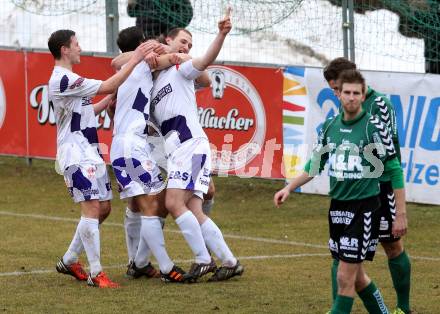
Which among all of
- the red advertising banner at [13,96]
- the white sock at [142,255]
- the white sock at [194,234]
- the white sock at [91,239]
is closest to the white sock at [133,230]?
the white sock at [142,255]

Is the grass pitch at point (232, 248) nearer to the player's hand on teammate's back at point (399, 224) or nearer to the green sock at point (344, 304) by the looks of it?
the player's hand on teammate's back at point (399, 224)

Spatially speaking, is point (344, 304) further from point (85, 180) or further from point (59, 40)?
A: point (59, 40)

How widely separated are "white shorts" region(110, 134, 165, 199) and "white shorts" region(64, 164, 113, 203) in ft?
0.50

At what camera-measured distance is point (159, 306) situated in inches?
344

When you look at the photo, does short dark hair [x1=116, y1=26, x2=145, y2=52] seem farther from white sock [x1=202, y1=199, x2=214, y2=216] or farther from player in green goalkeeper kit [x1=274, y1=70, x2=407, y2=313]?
player in green goalkeeper kit [x1=274, y1=70, x2=407, y2=313]

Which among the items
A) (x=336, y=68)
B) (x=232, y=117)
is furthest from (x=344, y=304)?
(x=232, y=117)

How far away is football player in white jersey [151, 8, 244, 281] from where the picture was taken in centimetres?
→ 965

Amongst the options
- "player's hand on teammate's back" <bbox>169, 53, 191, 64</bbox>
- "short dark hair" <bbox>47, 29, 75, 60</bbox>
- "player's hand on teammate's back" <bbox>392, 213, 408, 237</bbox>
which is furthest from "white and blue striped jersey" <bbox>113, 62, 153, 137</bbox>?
"player's hand on teammate's back" <bbox>392, 213, 408, 237</bbox>

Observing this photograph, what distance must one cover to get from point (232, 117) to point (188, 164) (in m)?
5.33

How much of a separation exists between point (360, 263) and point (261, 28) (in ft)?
24.9

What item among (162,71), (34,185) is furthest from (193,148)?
(34,185)

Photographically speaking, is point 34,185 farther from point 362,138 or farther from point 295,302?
point 362,138

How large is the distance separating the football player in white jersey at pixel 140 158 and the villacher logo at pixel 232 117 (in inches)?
197

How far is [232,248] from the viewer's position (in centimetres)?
1184
